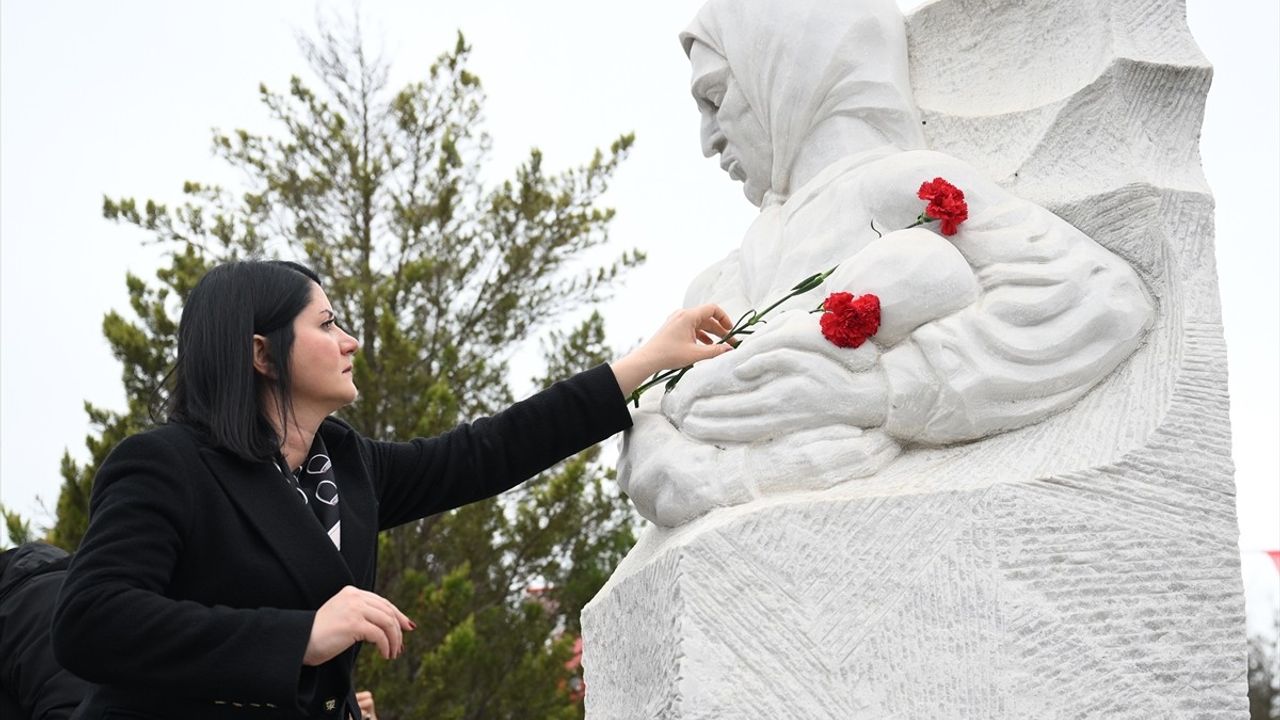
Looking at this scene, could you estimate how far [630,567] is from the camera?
2865 mm

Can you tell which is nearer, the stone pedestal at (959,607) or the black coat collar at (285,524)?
the black coat collar at (285,524)

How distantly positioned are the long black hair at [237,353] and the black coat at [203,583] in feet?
0.14

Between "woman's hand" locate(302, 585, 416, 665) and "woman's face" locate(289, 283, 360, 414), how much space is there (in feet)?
1.32

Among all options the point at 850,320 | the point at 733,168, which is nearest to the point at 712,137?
the point at 733,168

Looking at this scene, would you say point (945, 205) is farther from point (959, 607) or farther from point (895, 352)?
point (959, 607)

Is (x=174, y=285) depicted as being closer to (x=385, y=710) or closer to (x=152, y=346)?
(x=152, y=346)

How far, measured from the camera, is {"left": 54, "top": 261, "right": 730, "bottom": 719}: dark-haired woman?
2.05 m

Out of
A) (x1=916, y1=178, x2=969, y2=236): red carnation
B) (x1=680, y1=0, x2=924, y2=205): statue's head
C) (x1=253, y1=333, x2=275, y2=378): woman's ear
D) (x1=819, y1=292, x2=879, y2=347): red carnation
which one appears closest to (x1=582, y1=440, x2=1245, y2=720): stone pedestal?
(x1=819, y1=292, x2=879, y2=347): red carnation

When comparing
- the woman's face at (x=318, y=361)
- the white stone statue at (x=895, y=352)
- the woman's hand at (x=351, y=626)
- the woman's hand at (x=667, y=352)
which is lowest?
the white stone statue at (x=895, y=352)

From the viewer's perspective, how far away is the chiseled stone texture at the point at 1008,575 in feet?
8.00

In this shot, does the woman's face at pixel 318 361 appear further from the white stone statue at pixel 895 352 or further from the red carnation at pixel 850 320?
the red carnation at pixel 850 320

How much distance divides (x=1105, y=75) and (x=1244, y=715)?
49.5 inches

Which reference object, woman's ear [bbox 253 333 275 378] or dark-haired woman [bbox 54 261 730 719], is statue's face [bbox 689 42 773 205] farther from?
woman's ear [bbox 253 333 275 378]

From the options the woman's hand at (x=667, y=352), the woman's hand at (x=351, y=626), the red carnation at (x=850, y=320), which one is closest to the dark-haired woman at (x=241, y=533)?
the woman's hand at (x=351, y=626)
